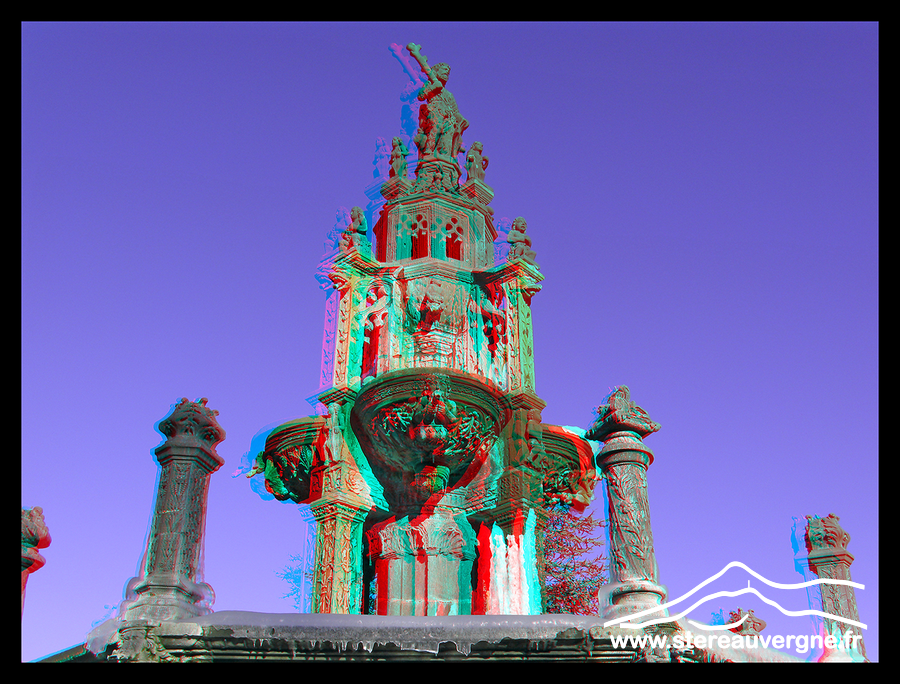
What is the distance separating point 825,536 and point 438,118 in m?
13.6

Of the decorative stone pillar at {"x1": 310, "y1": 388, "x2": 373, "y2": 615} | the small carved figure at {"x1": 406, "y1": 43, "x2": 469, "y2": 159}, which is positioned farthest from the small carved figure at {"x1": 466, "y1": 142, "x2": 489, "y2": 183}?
the decorative stone pillar at {"x1": 310, "y1": 388, "x2": 373, "y2": 615}

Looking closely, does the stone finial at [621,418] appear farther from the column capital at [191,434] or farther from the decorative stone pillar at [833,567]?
the column capital at [191,434]

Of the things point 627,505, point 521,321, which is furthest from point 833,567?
point 521,321

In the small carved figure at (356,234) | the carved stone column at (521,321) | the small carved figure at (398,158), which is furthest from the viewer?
the small carved figure at (398,158)

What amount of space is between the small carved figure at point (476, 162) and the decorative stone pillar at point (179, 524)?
1101 centimetres

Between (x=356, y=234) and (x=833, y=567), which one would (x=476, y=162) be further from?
(x=833, y=567)

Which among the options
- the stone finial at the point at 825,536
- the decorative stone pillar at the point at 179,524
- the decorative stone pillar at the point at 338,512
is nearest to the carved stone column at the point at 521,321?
the decorative stone pillar at the point at 338,512

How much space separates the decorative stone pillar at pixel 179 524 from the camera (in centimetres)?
995

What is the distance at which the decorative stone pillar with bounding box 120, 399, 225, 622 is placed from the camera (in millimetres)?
9945

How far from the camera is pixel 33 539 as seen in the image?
36.7 ft

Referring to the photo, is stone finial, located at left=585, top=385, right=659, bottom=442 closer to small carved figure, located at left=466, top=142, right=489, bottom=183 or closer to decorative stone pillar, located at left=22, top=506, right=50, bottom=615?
decorative stone pillar, located at left=22, top=506, right=50, bottom=615

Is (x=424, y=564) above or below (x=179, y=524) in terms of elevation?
below
